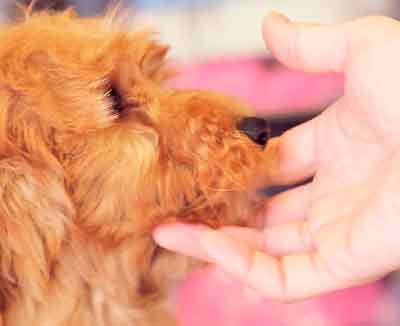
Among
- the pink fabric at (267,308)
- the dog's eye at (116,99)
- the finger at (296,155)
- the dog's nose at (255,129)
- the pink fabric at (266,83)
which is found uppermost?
the dog's eye at (116,99)

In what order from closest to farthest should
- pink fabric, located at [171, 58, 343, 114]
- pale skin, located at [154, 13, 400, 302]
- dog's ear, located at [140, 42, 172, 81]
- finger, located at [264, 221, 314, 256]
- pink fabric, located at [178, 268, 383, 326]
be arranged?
pale skin, located at [154, 13, 400, 302] < finger, located at [264, 221, 314, 256] < dog's ear, located at [140, 42, 172, 81] < pink fabric, located at [178, 268, 383, 326] < pink fabric, located at [171, 58, 343, 114]

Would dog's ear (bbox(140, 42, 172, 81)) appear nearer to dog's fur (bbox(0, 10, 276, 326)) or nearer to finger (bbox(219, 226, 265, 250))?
dog's fur (bbox(0, 10, 276, 326))

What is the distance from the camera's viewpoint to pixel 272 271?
0.92 m

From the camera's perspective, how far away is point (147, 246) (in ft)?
3.39

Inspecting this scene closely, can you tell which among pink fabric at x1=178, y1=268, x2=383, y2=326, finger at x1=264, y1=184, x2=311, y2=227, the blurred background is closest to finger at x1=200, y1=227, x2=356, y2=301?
finger at x1=264, y1=184, x2=311, y2=227

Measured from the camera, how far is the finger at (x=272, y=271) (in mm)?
910

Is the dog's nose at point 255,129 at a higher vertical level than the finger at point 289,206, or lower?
higher

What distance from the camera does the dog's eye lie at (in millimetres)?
995

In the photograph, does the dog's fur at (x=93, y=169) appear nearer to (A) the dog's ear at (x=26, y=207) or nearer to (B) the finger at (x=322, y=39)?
(A) the dog's ear at (x=26, y=207)

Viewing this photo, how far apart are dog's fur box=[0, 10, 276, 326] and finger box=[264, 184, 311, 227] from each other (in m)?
0.04

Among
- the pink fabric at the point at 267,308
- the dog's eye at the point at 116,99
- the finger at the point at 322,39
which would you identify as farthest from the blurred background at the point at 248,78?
the finger at the point at 322,39

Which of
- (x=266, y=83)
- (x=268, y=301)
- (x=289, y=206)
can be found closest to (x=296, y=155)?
(x=289, y=206)

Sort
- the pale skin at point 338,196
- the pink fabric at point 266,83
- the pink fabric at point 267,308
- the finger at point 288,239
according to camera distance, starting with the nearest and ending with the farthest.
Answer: the pale skin at point 338,196 < the finger at point 288,239 < the pink fabric at point 267,308 < the pink fabric at point 266,83

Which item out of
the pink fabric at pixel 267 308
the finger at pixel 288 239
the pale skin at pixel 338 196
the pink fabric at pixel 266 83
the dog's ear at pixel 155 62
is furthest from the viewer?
the pink fabric at pixel 266 83
